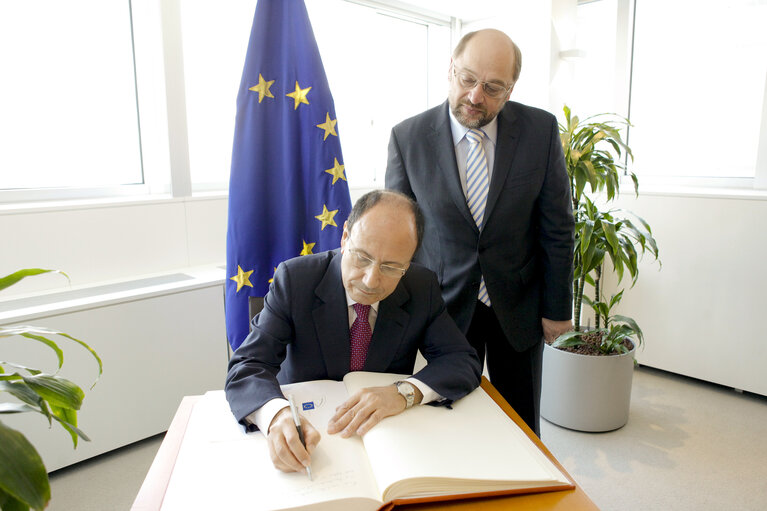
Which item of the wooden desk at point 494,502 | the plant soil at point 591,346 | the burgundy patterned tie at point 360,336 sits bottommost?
the plant soil at point 591,346

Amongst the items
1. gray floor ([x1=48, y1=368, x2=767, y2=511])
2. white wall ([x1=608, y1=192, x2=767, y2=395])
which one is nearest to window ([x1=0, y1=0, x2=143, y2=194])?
gray floor ([x1=48, y1=368, x2=767, y2=511])

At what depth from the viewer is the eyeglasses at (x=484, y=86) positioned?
1.50m

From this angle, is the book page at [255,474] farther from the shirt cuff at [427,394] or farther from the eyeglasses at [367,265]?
the eyeglasses at [367,265]

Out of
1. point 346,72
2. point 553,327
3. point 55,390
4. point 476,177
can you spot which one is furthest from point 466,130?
point 346,72

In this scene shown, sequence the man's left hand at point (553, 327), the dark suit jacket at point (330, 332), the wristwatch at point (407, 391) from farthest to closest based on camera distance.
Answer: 1. the man's left hand at point (553, 327)
2. the dark suit jacket at point (330, 332)
3. the wristwatch at point (407, 391)

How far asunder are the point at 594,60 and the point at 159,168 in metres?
2.86

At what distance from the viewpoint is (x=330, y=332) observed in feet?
4.26

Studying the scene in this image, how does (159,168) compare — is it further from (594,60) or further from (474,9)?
(594,60)

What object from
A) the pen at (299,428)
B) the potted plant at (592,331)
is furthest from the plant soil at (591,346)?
the pen at (299,428)

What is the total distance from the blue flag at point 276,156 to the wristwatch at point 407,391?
115 cm

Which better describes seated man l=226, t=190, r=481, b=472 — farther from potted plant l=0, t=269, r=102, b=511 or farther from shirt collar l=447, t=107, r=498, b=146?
shirt collar l=447, t=107, r=498, b=146

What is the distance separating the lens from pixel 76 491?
7.13 ft

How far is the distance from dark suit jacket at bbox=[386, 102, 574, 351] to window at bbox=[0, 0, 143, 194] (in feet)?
5.84

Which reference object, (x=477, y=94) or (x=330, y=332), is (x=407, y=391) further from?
(x=477, y=94)
